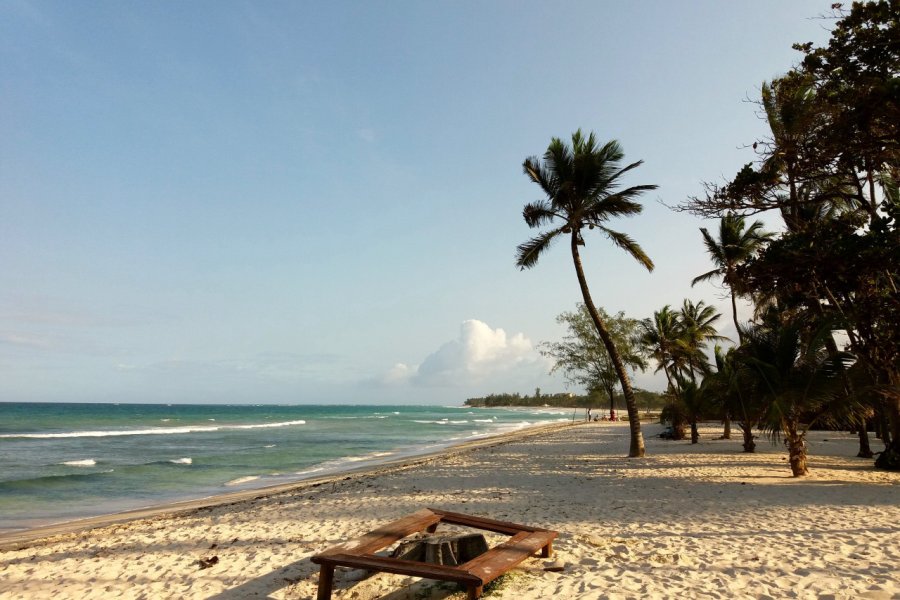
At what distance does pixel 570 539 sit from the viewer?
675cm

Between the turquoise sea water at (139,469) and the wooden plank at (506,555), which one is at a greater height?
the wooden plank at (506,555)

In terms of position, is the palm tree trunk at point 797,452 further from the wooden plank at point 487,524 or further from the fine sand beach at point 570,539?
the wooden plank at point 487,524

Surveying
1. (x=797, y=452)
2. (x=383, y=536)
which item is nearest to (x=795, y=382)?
(x=797, y=452)

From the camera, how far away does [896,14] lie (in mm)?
8484

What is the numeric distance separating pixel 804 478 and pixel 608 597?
933 cm

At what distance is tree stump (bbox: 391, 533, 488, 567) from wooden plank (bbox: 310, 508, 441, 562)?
0.57 ft

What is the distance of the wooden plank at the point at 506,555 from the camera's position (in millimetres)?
4367

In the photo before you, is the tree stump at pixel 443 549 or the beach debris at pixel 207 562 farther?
the beach debris at pixel 207 562

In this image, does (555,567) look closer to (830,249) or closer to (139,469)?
(830,249)

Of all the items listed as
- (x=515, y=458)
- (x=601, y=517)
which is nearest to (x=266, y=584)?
(x=601, y=517)

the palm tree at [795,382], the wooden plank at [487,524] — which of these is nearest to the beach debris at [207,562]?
the wooden plank at [487,524]

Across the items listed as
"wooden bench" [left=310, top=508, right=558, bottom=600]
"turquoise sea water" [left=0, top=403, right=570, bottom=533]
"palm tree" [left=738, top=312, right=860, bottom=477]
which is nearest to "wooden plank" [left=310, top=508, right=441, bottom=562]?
"wooden bench" [left=310, top=508, right=558, bottom=600]

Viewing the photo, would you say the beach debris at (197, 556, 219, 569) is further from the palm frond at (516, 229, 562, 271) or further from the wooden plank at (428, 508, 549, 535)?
the palm frond at (516, 229, 562, 271)

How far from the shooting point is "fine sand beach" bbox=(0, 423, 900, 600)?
16.6 feet
